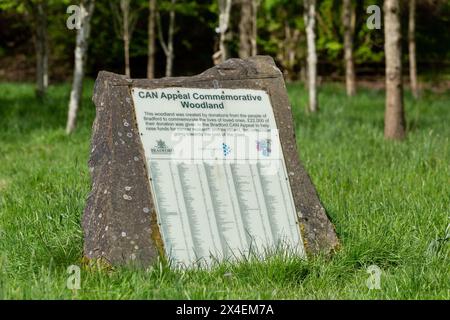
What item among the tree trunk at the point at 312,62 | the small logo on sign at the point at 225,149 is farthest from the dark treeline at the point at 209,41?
the small logo on sign at the point at 225,149

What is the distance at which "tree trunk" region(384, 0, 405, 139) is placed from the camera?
11.2m

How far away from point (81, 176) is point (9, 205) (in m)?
1.03

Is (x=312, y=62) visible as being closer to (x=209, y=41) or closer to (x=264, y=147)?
(x=264, y=147)

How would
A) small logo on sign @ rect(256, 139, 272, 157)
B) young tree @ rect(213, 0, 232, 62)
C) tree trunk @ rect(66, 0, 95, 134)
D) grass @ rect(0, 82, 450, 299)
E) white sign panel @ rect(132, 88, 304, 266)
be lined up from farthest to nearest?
young tree @ rect(213, 0, 232, 62) < tree trunk @ rect(66, 0, 95, 134) < small logo on sign @ rect(256, 139, 272, 157) < white sign panel @ rect(132, 88, 304, 266) < grass @ rect(0, 82, 450, 299)

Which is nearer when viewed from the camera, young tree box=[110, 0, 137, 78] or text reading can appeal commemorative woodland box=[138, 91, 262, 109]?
text reading can appeal commemorative woodland box=[138, 91, 262, 109]

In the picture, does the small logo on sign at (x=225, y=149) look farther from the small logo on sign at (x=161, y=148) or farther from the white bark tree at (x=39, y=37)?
the white bark tree at (x=39, y=37)

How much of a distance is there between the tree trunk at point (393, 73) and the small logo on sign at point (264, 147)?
6112 mm

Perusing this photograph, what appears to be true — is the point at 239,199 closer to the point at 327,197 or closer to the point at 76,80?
the point at 327,197

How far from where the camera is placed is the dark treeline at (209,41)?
25441 millimetres

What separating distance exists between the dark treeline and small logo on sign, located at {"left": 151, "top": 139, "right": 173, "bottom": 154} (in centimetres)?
1861

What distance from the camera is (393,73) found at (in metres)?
11.4


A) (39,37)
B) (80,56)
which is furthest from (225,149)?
(39,37)

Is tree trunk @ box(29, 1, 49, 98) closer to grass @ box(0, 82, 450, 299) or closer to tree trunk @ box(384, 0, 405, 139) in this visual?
grass @ box(0, 82, 450, 299)

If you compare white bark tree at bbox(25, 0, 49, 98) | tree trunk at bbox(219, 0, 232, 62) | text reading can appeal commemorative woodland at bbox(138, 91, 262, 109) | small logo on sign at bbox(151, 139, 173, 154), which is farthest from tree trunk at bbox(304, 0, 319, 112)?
small logo on sign at bbox(151, 139, 173, 154)
